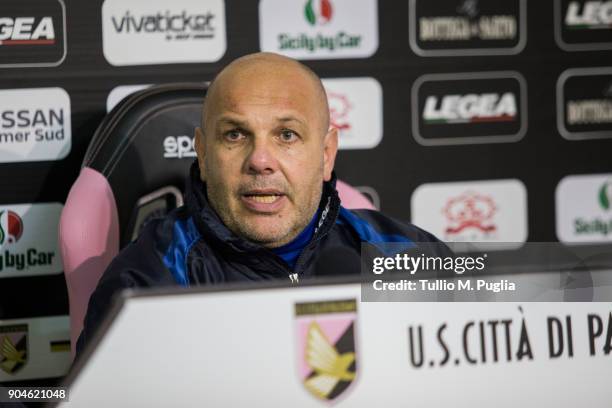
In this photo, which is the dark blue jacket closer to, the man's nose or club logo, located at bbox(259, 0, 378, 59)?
the man's nose

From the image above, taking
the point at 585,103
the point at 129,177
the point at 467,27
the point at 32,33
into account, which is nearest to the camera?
the point at 129,177

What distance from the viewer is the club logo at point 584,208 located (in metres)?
2.34

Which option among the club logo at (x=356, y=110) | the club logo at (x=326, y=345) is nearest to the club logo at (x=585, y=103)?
the club logo at (x=356, y=110)

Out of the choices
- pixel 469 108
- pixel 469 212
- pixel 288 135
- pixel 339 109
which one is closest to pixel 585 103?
pixel 469 108

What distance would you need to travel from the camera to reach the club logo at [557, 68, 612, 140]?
2.31 meters

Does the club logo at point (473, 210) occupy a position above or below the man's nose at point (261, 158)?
below

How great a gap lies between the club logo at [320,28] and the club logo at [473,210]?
403mm

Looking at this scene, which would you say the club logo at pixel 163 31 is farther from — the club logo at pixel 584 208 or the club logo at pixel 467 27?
the club logo at pixel 584 208

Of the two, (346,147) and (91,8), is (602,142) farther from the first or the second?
(91,8)

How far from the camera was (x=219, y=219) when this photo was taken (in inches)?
48.9

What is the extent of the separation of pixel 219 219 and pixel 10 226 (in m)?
0.90

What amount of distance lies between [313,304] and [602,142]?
Result: 1986 millimetres

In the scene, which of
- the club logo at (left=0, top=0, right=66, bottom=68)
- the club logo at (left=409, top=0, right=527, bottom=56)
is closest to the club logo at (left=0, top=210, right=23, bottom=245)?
the club logo at (left=0, top=0, right=66, bottom=68)

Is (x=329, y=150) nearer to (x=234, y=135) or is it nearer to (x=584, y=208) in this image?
(x=234, y=135)
